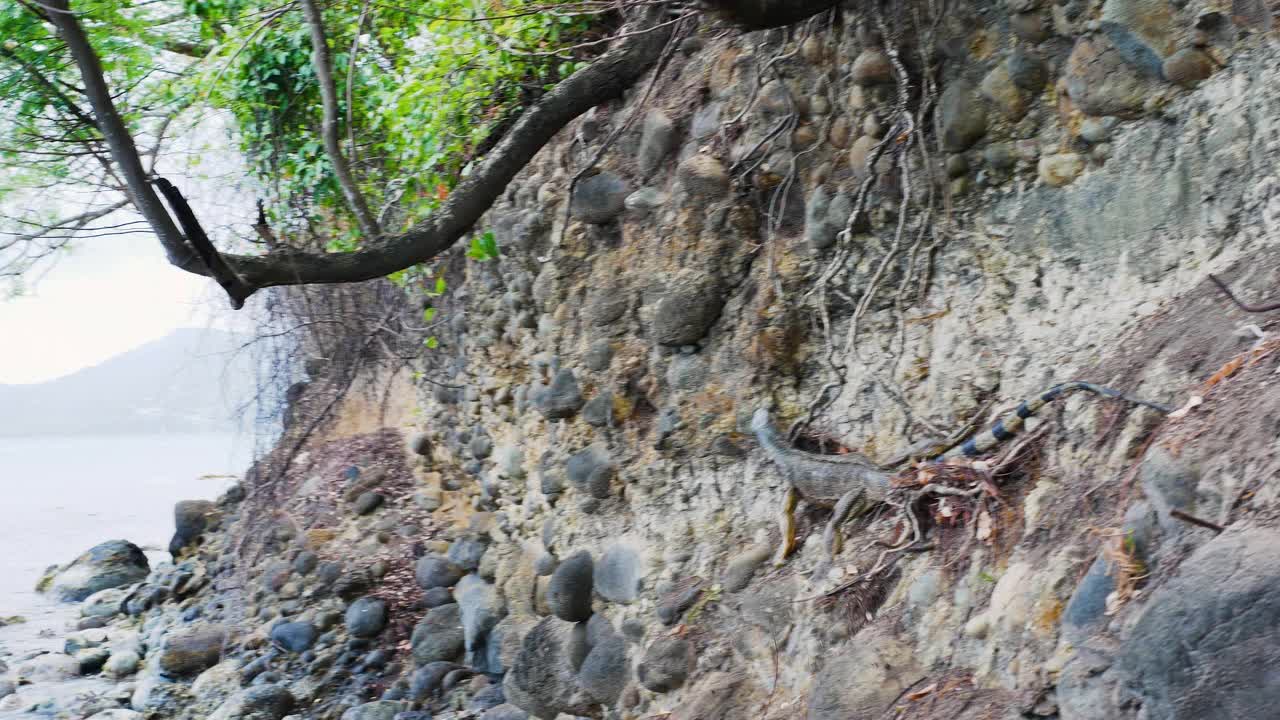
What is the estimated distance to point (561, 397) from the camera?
15.4 ft

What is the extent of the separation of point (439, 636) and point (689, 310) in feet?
10.0

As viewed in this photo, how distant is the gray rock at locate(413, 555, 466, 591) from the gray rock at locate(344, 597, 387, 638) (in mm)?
325

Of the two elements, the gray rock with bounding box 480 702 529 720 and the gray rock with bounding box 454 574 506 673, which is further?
the gray rock with bounding box 454 574 506 673

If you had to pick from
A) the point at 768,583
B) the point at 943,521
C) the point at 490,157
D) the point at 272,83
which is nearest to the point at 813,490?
the point at 768,583

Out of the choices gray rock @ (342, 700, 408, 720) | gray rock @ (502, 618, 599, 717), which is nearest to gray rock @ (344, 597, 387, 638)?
gray rock @ (342, 700, 408, 720)

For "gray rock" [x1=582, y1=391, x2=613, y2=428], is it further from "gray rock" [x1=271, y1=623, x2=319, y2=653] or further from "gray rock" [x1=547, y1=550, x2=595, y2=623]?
"gray rock" [x1=271, y1=623, x2=319, y2=653]

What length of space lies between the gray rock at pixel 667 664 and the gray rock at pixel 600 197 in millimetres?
2038

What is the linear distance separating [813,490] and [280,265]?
6.63 ft

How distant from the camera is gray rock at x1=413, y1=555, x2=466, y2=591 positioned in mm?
6062

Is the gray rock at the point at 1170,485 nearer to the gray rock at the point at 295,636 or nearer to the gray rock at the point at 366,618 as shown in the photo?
the gray rock at the point at 366,618

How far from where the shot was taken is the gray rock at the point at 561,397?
4656 mm

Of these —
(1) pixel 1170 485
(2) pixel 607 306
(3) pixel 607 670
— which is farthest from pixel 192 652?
(1) pixel 1170 485

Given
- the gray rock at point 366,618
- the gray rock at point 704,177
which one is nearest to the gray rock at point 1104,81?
the gray rock at point 704,177

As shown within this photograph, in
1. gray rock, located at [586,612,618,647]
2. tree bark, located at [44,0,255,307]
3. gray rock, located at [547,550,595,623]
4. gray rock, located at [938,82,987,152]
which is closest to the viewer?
tree bark, located at [44,0,255,307]
